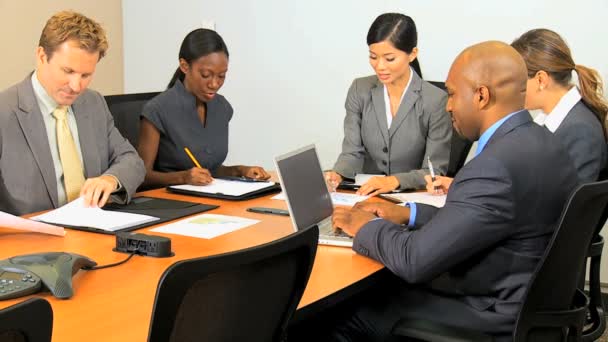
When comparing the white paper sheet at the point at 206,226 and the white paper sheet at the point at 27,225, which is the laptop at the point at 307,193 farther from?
the white paper sheet at the point at 27,225

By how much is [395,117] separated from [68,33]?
1.46 m

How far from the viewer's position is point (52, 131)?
8.49 ft

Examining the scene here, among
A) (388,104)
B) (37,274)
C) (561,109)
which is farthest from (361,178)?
(37,274)

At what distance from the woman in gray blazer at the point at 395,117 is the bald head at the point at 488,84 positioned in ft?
3.64

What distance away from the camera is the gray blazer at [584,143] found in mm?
2672

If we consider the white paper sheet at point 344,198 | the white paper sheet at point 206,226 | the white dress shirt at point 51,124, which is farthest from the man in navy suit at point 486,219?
the white dress shirt at point 51,124

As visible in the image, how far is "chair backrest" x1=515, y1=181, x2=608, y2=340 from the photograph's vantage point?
180 cm

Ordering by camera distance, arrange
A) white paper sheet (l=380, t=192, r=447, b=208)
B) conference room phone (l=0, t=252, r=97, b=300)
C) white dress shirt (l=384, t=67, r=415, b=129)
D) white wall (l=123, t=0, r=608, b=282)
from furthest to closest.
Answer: white wall (l=123, t=0, r=608, b=282)
white dress shirt (l=384, t=67, r=415, b=129)
white paper sheet (l=380, t=192, r=447, b=208)
conference room phone (l=0, t=252, r=97, b=300)

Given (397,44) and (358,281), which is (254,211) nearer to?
(358,281)

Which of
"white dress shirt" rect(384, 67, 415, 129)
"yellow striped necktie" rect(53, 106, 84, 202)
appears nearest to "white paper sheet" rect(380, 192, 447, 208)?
"white dress shirt" rect(384, 67, 415, 129)

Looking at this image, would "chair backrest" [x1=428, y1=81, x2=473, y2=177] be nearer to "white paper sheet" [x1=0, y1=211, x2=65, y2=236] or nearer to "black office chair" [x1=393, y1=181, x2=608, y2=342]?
"black office chair" [x1=393, y1=181, x2=608, y2=342]

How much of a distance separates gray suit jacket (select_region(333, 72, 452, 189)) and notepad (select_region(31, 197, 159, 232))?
1.13 metres

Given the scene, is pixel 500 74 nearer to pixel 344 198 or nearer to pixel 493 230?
pixel 493 230

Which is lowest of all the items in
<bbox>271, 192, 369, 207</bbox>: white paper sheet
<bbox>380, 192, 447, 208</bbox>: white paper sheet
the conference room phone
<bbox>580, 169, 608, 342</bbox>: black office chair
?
<bbox>580, 169, 608, 342</bbox>: black office chair
